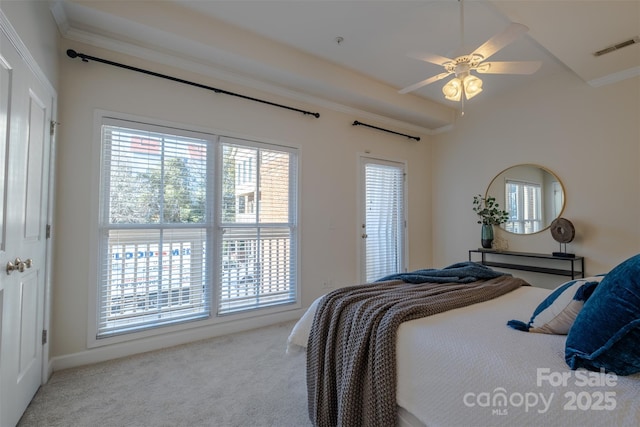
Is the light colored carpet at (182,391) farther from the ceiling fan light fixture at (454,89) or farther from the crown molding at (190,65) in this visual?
the crown molding at (190,65)

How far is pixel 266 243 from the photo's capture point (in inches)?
134

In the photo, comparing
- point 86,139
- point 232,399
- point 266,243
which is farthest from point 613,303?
point 86,139

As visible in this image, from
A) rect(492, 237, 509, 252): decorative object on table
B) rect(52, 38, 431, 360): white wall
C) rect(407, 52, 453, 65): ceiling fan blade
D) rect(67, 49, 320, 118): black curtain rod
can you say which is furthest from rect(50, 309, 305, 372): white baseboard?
rect(492, 237, 509, 252): decorative object on table

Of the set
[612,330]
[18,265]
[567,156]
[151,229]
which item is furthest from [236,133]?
[567,156]

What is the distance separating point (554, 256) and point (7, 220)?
4836 mm

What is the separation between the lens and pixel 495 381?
1065 millimetres

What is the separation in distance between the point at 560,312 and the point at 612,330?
0.39m

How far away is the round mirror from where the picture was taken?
3734 millimetres

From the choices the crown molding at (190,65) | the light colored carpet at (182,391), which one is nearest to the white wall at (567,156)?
the crown molding at (190,65)

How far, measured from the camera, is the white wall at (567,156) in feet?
10.5

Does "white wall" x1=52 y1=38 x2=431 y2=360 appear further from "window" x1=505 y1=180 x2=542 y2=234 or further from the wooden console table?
"window" x1=505 y1=180 x2=542 y2=234

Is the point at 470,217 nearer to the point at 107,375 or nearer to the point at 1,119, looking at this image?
the point at 107,375

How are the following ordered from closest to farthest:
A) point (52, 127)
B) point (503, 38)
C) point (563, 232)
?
point (503, 38), point (52, 127), point (563, 232)

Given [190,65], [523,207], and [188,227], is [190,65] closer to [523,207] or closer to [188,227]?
[188,227]
